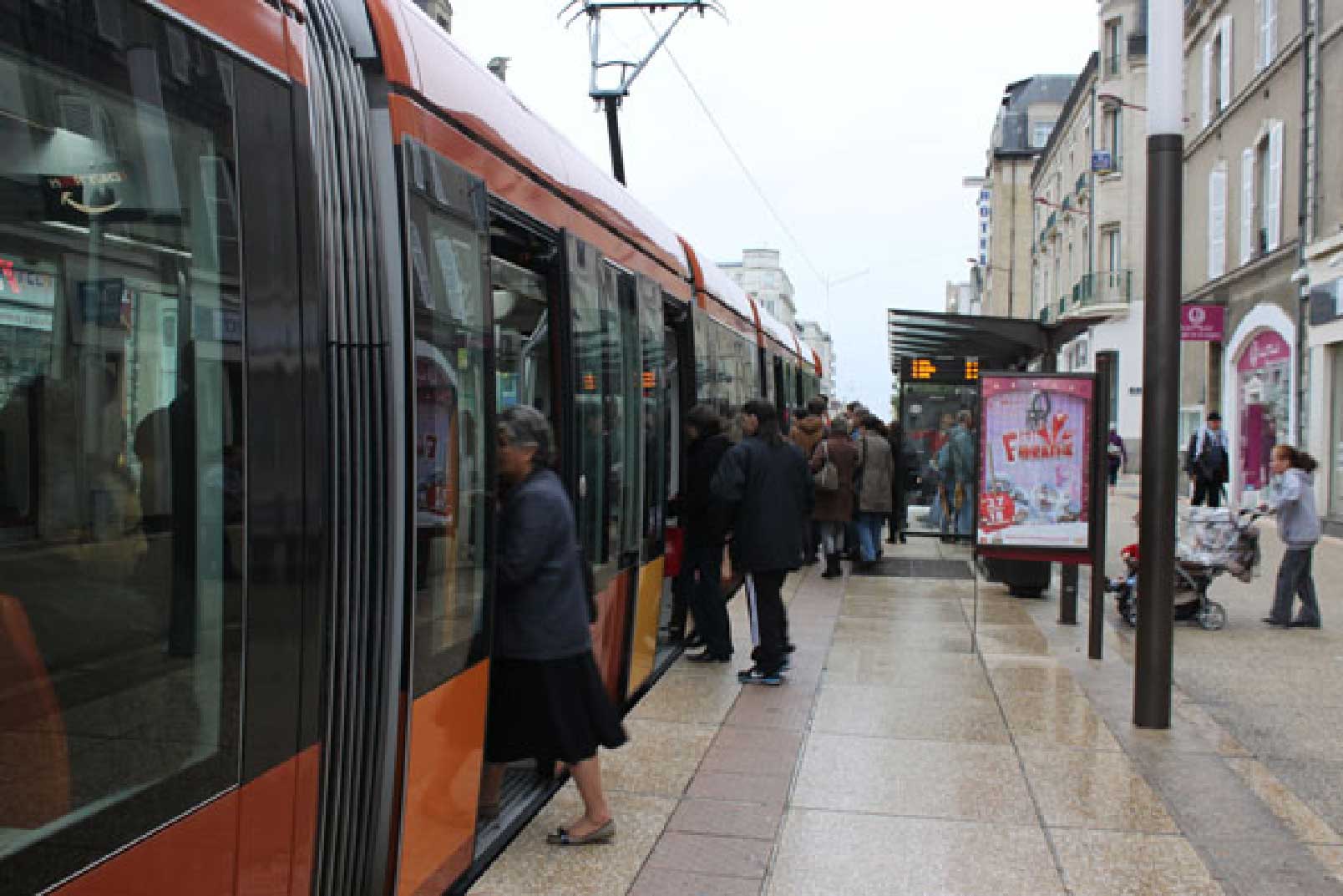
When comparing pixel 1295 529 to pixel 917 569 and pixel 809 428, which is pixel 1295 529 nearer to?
pixel 809 428

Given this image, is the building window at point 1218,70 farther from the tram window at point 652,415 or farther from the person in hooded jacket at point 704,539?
the tram window at point 652,415

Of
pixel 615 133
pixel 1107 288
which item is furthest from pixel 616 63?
pixel 1107 288

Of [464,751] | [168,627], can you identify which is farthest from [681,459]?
[168,627]

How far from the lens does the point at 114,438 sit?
2.26m

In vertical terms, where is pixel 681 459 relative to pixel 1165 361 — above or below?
below

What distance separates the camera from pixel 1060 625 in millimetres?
9984

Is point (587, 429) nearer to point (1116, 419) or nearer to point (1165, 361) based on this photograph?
point (1165, 361)

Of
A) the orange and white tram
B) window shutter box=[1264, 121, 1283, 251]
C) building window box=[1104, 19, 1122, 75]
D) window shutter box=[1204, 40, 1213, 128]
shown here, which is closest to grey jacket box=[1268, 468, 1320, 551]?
the orange and white tram

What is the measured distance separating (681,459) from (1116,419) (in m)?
32.4

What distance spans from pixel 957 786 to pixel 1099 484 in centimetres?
403

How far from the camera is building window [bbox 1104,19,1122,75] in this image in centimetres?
3853

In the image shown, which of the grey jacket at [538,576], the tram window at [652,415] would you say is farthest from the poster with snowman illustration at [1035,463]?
the grey jacket at [538,576]

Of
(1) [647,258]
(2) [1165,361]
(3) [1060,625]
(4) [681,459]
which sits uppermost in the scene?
(1) [647,258]

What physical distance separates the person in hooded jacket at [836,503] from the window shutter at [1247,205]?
44.6 feet
